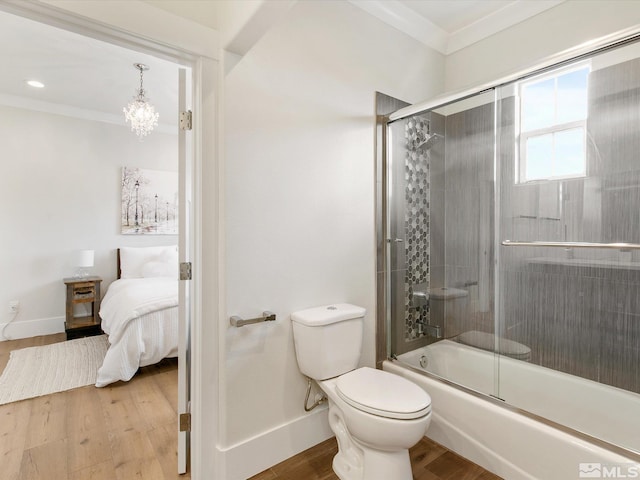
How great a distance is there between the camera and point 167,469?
1707 millimetres

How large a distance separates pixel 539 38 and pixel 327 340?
2.47 meters

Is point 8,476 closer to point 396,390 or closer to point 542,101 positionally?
point 396,390

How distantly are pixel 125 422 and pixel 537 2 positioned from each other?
12.7ft

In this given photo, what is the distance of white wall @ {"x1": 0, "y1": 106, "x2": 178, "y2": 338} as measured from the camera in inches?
143

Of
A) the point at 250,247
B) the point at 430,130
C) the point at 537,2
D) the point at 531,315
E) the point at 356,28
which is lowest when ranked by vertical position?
the point at 531,315

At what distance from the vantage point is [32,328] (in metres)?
3.74

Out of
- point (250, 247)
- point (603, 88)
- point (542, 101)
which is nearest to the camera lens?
point (250, 247)

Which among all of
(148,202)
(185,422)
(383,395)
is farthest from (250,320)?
(148,202)

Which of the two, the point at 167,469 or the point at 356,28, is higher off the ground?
the point at 356,28

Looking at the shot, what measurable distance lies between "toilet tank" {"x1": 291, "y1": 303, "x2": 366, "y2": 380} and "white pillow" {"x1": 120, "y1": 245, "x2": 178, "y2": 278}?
9.70 feet

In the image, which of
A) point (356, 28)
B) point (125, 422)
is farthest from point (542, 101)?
point (125, 422)

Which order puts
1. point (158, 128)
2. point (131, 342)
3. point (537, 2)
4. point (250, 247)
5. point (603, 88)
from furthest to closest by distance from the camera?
point (158, 128) < point (131, 342) < point (537, 2) < point (603, 88) < point (250, 247)

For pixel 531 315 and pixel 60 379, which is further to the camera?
pixel 60 379

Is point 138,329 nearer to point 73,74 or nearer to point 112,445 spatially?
point 112,445
